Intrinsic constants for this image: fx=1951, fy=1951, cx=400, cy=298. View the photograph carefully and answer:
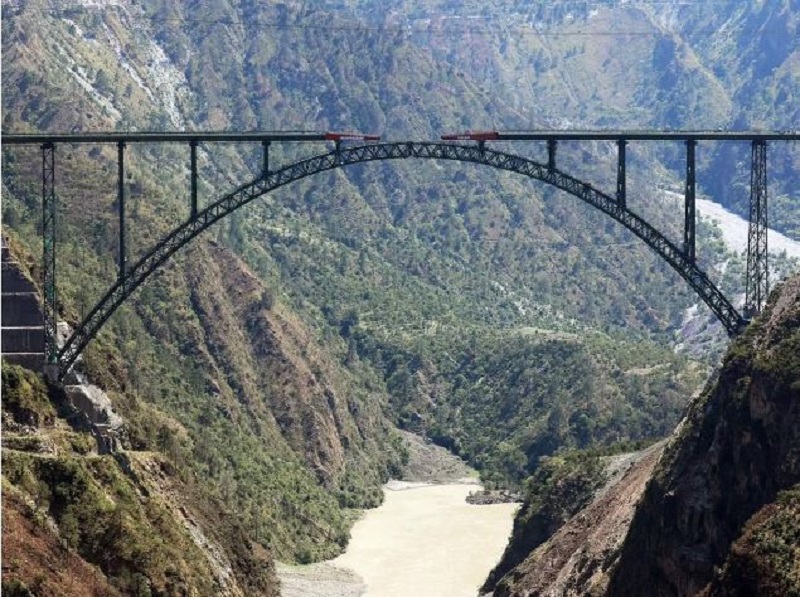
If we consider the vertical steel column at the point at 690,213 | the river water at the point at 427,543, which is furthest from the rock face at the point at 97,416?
the river water at the point at 427,543

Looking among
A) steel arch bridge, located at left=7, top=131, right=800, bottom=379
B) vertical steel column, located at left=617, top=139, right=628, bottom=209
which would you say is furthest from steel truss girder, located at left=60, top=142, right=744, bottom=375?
vertical steel column, located at left=617, top=139, right=628, bottom=209

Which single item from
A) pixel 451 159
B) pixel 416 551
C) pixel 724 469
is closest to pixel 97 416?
pixel 451 159

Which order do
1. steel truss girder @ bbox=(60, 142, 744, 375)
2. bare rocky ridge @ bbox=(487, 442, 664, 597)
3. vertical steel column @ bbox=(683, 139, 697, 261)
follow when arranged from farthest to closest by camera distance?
steel truss girder @ bbox=(60, 142, 744, 375), vertical steel column @ bbox=(683, 139, 697, 261), bare rocky ridge @ bbox=(487, 442, 664, 597)

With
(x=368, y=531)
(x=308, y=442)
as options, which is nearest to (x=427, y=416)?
(x=308, y=442)

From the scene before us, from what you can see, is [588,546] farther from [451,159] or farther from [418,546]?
[418,546]

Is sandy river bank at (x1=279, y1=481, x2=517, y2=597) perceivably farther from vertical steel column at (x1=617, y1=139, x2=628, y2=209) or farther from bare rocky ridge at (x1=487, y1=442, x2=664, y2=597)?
vertical steel column at (x1=617, y1=139, x2=628, y2=209)

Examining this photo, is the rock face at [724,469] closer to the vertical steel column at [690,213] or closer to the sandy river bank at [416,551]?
the vertical steel column at [690,213]
